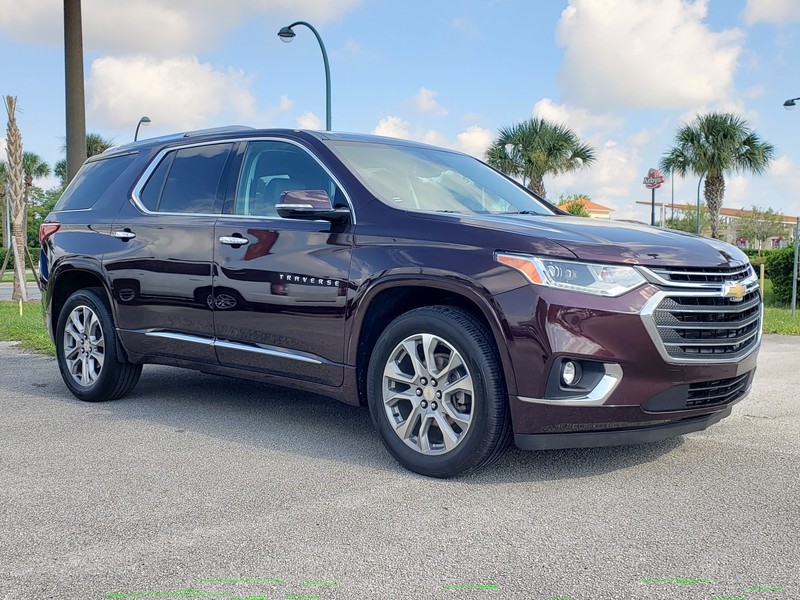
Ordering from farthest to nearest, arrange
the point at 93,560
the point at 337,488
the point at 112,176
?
1. the point at 112,176
2. the point at 337,488
3. the point at 93,560

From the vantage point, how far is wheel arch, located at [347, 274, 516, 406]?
389cm

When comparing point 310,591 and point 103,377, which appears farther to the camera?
point 103,377

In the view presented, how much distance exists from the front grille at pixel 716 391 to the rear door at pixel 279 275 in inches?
70.5

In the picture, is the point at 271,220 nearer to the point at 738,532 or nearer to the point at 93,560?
the point at 93,560

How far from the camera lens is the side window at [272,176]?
16.4 feet

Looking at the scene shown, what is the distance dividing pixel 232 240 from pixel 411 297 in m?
1.27

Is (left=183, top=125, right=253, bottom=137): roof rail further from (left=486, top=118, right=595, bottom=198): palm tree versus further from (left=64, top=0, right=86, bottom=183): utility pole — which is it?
A: (left=486, top=118, right=595, bottom=198): palm tree

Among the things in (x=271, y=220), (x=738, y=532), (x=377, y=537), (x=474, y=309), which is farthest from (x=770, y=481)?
(x=271, y=220)

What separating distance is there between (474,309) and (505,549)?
1.33 m

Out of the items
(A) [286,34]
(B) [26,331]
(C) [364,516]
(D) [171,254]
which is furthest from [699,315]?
(A) [286,34]

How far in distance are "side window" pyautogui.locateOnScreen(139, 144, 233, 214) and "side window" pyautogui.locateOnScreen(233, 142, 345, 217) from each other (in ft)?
0.76

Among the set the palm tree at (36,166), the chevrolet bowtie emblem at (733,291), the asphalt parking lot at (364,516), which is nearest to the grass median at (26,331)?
the asphalt parking lot at (364,516)

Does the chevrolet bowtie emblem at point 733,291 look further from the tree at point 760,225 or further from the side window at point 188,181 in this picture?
the tree at point 760,225

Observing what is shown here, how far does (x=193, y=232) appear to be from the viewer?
5328 mm
